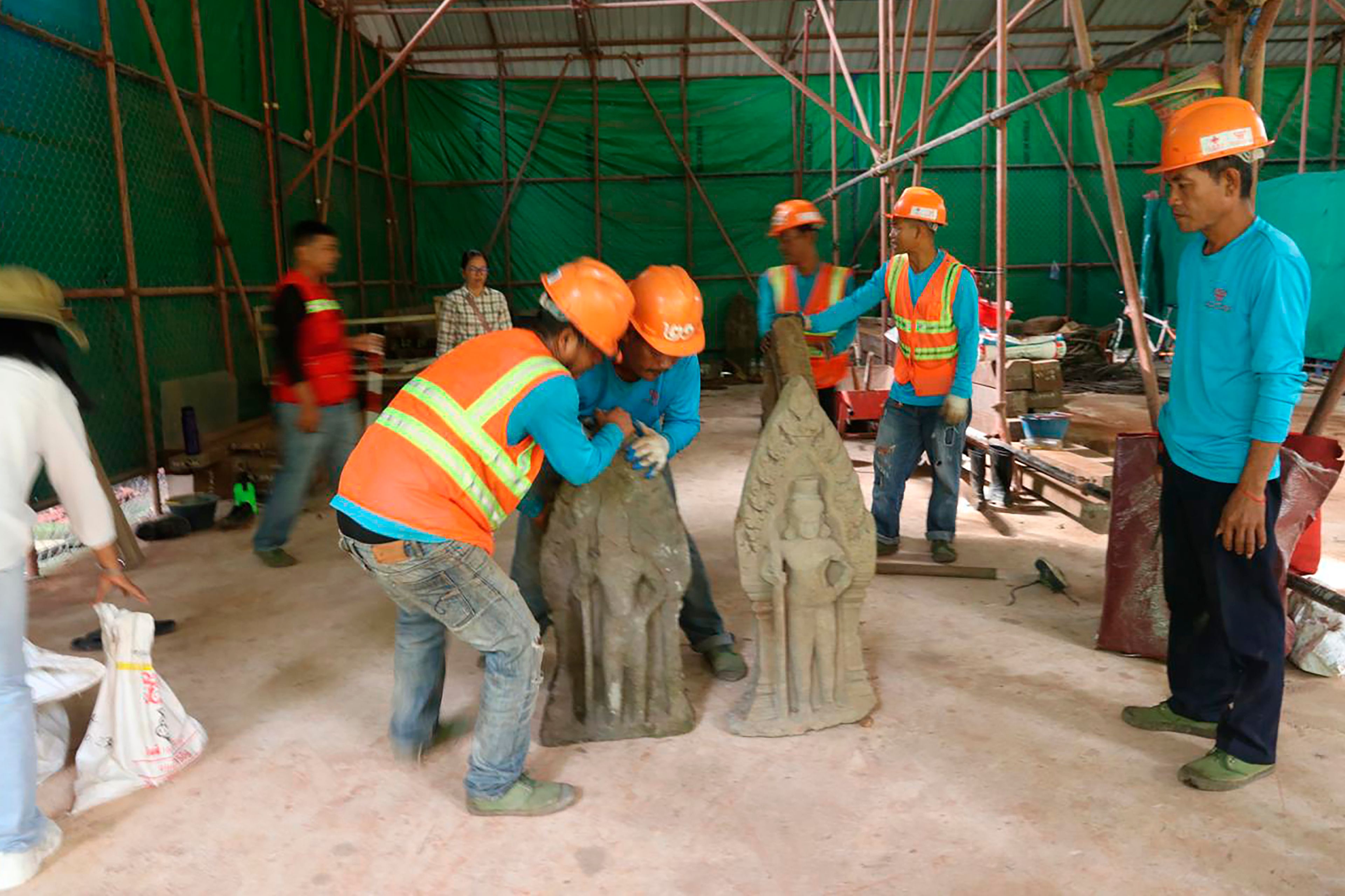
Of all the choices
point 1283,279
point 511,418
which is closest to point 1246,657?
point 1283,279

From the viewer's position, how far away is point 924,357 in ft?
15.9

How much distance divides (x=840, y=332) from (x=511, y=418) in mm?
3058

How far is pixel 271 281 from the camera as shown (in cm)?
→ 917

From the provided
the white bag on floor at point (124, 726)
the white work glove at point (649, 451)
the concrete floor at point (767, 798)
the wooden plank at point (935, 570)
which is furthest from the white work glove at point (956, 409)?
the white bag on floor at point (124, 726)

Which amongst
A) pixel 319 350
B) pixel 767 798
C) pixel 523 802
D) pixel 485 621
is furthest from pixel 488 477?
pixel 319 350

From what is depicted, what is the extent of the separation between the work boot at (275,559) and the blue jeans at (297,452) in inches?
1.2

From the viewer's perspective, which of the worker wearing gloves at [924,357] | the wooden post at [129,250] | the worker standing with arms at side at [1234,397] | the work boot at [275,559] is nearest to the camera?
the worker standing with arms at side at [1234,397]

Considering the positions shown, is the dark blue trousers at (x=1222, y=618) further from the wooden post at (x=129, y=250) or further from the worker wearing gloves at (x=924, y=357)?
the wooden post at (x=129, y=250)

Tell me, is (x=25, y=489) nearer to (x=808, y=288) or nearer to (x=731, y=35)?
(x=808, y=288)

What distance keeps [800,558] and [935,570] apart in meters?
1.98

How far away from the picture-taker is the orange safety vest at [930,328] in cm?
482

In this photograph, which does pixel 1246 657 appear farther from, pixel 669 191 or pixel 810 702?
pixel 669 191

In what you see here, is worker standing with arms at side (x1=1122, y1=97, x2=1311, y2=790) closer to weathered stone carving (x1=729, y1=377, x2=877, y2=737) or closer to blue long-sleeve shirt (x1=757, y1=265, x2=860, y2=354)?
weathered stone carving (x1=729, y1=377, x2=877, y2=737)

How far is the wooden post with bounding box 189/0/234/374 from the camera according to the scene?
7.70 m
